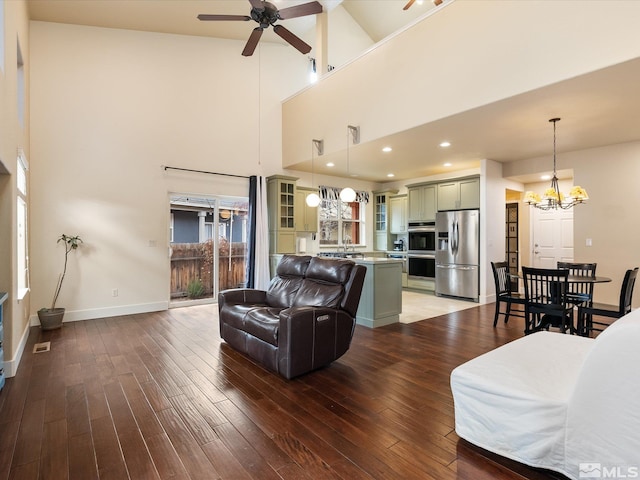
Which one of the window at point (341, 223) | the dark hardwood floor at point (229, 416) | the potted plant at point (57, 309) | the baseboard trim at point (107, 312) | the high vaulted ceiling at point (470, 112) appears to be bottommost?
the dark hardwood floor at point (229, 416)

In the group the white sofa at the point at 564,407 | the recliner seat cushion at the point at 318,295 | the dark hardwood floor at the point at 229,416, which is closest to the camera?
the white sofa at the point at 564,407

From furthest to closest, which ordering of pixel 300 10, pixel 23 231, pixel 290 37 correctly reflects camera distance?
pixel 23 231 → pixel 290 37 → pixel 300 10

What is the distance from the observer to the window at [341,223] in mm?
7992

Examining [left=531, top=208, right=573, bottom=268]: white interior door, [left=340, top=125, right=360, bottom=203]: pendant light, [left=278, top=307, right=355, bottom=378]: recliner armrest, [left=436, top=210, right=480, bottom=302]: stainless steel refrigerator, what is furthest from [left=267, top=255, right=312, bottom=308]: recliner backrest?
[left=531, top=208, right=573, bottom=268]: white interior door

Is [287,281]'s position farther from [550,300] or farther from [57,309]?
[57,309]

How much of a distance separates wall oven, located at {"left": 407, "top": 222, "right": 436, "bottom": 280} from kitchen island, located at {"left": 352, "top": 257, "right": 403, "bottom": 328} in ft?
9.40

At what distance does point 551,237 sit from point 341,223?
454 cm

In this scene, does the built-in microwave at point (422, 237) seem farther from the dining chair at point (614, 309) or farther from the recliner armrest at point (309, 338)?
the recliner armrest at point (309, 338)

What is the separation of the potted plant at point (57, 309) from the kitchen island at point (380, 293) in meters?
4.12

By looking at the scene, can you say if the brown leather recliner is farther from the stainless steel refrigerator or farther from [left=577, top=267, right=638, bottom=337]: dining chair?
the stainless steel refrigerator

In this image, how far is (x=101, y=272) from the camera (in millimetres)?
5277

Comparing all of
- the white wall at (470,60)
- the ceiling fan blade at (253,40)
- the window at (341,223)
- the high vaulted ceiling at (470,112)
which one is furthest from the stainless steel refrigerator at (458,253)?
the ceiling fan blade at (253,40)

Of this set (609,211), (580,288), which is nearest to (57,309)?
(580,288)

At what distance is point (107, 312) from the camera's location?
17.3 feet
